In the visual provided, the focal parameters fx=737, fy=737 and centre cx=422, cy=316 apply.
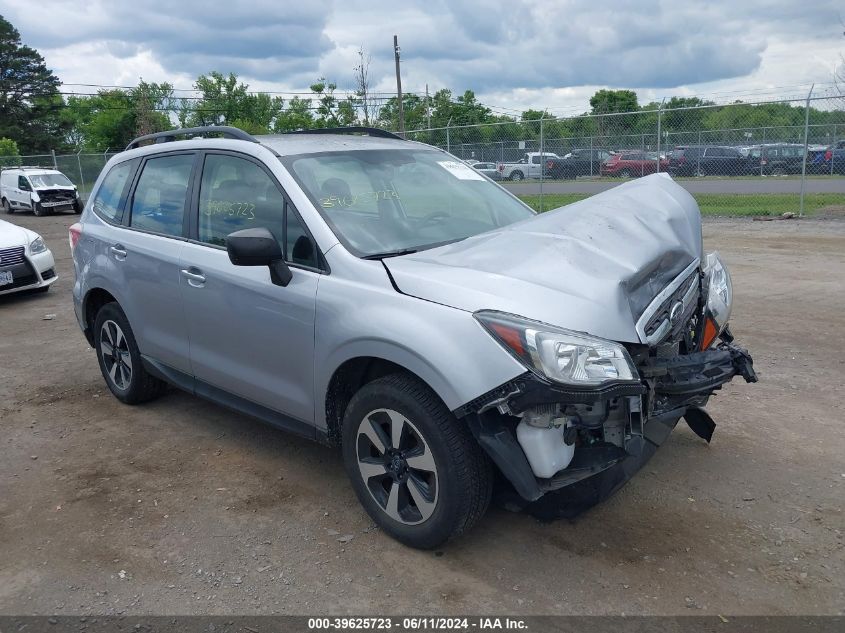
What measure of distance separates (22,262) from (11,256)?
0.14 metres

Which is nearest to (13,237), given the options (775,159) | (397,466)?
(397,466)

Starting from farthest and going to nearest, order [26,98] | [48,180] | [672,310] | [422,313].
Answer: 1. [26,98]
2. [48,180]
3. [672,310]
4. [422,313]

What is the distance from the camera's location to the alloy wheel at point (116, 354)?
521 cm

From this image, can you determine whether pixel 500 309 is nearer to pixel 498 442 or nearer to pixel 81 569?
pixel 498 442

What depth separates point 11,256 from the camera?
941 cm

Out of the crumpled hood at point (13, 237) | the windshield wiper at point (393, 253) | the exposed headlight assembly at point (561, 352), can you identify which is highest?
the windshield wiper at point (393, 253)

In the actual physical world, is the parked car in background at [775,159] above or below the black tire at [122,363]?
above

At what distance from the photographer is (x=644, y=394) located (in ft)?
10.1

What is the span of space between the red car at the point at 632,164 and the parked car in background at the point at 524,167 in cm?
141

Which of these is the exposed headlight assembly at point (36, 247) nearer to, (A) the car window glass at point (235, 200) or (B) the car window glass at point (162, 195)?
(B) the car window glass at point (162, 195)

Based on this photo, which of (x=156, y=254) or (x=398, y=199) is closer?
(x=398, y=199)

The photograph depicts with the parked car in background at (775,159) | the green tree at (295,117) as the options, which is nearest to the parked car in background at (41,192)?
the green tree at (295,117)

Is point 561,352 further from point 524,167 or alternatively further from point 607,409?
point 524,167

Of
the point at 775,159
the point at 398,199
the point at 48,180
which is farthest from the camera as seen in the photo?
the point at 48,180
